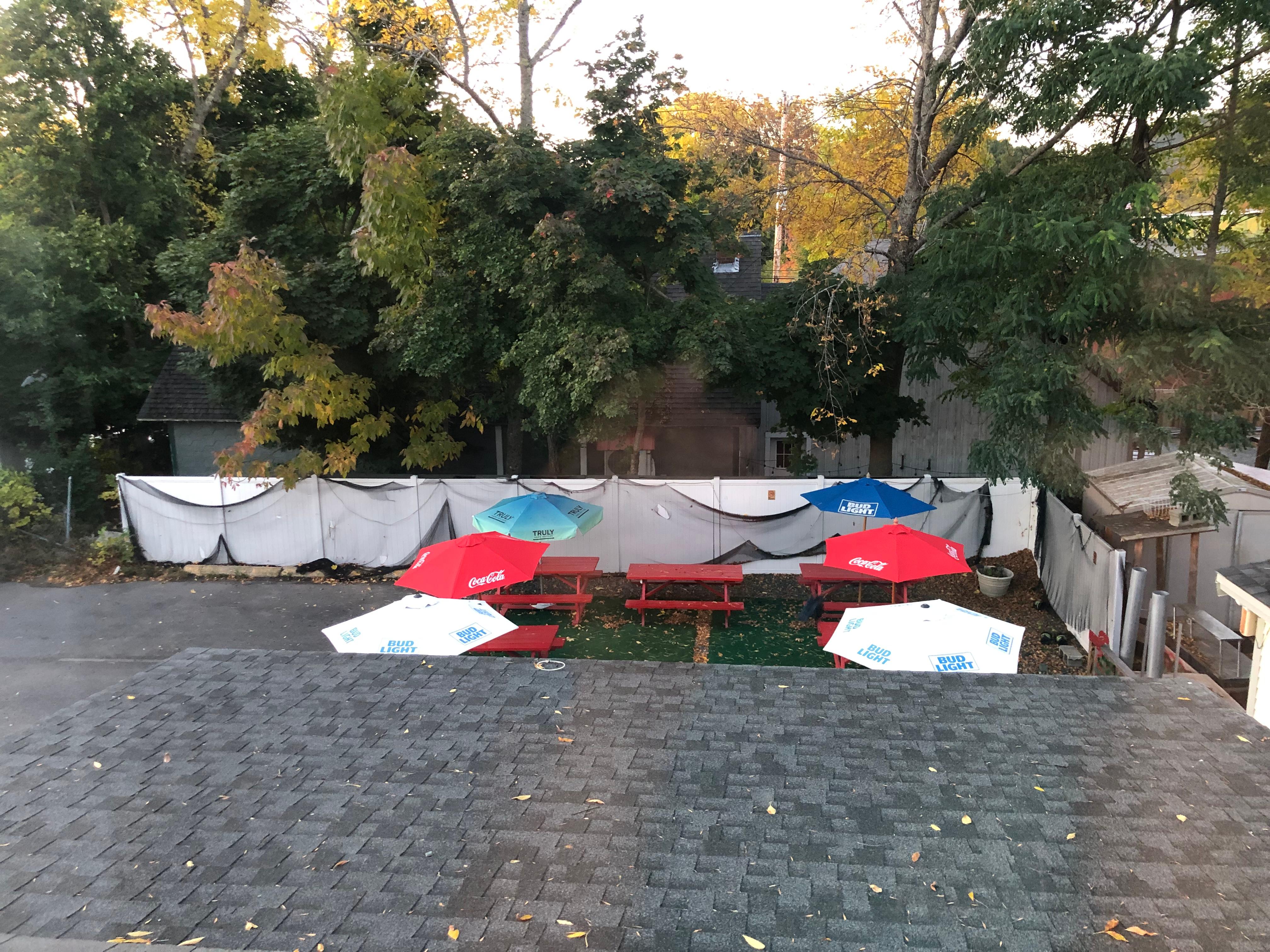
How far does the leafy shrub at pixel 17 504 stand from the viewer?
52.5ft

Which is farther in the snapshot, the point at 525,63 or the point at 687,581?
the point at 525,63

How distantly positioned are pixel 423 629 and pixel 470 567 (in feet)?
4.48

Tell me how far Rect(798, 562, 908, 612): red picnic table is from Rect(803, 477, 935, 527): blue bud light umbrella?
3.20ft

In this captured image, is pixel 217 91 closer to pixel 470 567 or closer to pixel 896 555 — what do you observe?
pixel 470 567

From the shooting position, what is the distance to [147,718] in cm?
563

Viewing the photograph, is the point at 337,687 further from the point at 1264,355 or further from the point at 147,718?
the point at 1264,355

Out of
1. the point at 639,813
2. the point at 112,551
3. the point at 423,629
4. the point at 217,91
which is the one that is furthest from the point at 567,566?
the point at 217,91

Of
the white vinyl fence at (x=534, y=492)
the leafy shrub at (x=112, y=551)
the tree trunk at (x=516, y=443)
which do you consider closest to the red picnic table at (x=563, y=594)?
the white vinyl fence at (x=534, y=492)

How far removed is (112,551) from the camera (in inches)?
629

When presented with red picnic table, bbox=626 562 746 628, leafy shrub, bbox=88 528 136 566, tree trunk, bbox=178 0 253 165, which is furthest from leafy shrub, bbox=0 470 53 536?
red picnic table, bbox=626 562 746 628

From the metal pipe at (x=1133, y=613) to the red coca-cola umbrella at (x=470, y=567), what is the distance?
6947 mm

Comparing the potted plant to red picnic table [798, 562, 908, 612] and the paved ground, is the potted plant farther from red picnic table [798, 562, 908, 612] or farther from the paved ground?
the paved ground

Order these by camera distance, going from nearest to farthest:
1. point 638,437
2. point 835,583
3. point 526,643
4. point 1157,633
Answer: point 1157,633, point 526,643, point 835,583, point 638,437

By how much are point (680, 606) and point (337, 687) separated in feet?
23.8
